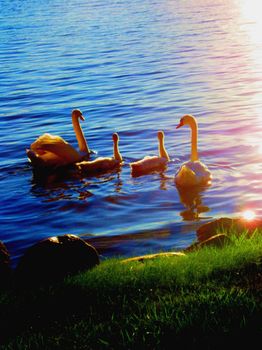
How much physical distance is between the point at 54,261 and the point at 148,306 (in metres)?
1.78

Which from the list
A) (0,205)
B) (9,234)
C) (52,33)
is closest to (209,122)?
(0,205)

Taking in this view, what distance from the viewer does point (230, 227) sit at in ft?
33.0

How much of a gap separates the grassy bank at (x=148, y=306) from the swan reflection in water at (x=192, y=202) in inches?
156

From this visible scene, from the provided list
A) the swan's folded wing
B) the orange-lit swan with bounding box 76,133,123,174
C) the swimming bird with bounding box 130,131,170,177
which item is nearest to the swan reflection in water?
the swimming bird with bounding box 130,131,170,177

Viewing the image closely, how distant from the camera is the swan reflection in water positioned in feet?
41.2

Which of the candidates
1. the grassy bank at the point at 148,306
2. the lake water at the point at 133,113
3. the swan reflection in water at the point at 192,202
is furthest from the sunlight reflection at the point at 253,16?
the grassy bank at the point at 148,306

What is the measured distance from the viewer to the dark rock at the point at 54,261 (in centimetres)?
827

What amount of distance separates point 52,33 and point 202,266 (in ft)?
114

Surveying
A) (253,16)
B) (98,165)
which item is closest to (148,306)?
(98,165)

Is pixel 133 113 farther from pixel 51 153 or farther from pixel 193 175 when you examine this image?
pixel 193 175

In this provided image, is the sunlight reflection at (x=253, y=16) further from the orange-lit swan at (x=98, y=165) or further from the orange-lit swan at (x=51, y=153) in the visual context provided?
the orange-lit swan at (x=98, y=165)

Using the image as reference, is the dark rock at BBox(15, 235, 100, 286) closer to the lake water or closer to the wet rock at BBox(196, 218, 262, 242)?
the lake water

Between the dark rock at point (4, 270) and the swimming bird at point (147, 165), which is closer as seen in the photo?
the dark rock at point (4, 270)

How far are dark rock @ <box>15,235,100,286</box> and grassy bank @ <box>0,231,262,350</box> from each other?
0.89ft
